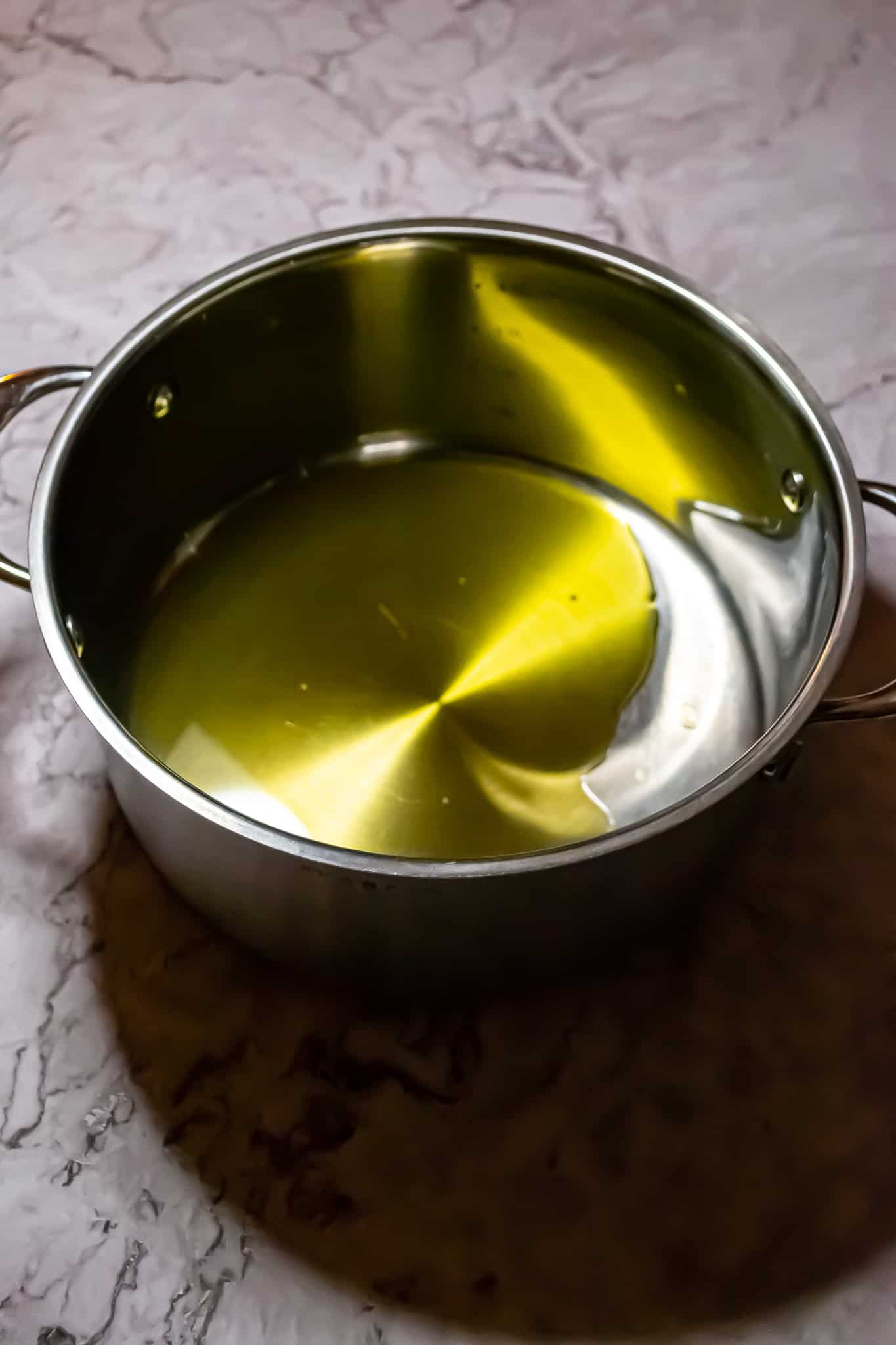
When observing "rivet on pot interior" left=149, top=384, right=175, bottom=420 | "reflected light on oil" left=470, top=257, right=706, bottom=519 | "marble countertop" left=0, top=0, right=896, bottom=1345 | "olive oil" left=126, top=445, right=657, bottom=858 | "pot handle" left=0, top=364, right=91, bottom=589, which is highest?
"pot handle" left=0, top=364, right=91, bottom=589

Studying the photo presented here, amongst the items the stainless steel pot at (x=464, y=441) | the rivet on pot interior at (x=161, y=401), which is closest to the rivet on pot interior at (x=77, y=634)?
the stainless steel pot at (x=464, y=441)

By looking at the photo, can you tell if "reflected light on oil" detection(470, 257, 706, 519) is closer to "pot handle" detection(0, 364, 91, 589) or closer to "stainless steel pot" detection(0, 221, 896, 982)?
"stainless steel pot" detection(0, 221, 896, 982)

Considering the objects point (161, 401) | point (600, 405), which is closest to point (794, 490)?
point (600, 405)

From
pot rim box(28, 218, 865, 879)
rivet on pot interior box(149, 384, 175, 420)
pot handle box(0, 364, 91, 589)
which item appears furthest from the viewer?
rivet on pot interior box(149, 384, 175, 420)

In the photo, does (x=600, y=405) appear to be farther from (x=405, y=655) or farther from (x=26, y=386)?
(x=26, y=386)

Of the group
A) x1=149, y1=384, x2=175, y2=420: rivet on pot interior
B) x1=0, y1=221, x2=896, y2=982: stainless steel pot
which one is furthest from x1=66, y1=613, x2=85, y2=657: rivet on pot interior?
x1=149, y1=384, x2=175, y2=420: rivet on pot interior
